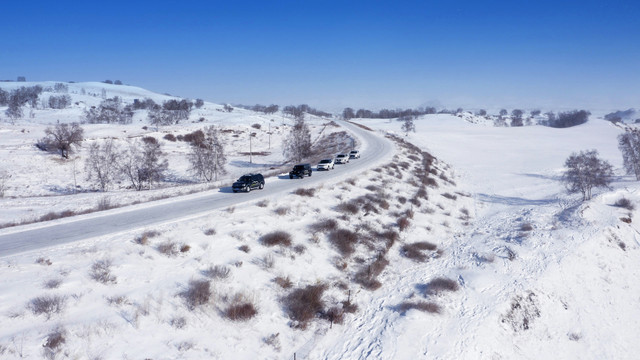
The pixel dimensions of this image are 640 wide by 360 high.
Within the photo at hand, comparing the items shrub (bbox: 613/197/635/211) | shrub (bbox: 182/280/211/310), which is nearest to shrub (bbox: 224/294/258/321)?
shrub (bbox: 182/280/211/310)

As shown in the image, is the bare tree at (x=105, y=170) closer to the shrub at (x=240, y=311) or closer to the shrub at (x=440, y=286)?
the shrub at (x=240, y=311)

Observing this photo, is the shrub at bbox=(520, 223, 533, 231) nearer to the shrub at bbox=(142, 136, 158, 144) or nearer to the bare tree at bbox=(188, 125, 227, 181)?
the bare tree at bbox=(188, 125, 227, 181)

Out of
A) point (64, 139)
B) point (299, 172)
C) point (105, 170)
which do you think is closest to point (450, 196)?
point (299, 172)

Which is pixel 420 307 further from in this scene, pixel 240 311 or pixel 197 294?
pixel 197 294

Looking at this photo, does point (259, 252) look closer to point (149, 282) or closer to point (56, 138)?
point (149, 282)

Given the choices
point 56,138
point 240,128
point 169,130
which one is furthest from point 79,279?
point 240,128

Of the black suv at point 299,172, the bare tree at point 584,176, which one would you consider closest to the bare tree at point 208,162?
the black suv at point 299,172
